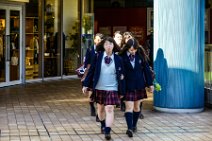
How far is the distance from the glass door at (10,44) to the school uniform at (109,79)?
8.05m

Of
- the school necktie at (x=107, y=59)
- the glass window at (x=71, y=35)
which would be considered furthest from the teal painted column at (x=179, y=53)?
the glass window at (x=71, y=35)

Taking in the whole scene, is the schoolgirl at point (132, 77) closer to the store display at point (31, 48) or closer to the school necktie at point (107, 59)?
the school necktie at point (107, 59)

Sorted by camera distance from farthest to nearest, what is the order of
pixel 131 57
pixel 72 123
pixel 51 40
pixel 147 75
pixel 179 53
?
pixel 51 40 < pixel 179 53 < pixel 72 123 < pixel 147 75 < pixel 131 57

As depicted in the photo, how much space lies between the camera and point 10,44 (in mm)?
16250

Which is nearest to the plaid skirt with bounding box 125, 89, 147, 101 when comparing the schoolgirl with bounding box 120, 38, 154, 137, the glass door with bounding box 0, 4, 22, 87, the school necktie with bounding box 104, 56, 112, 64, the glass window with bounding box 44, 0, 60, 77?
the schoolgirl with bounding box 120, 38, 154, 137

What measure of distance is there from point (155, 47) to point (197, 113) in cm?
169

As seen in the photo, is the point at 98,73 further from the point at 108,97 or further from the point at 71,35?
the point at 71,35

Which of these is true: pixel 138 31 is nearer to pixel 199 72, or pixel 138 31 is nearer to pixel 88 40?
pixel 88 40

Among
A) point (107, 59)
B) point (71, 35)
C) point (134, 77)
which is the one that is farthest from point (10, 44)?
point (107, 59)

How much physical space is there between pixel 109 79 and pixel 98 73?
20cm

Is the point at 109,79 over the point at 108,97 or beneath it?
over

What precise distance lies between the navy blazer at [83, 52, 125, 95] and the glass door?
7902mm

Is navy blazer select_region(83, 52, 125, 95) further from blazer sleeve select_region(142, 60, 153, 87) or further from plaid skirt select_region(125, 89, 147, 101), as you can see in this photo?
blazer sleeve select_region(142, 60, 153, 87)

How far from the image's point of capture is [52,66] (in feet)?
60.5
